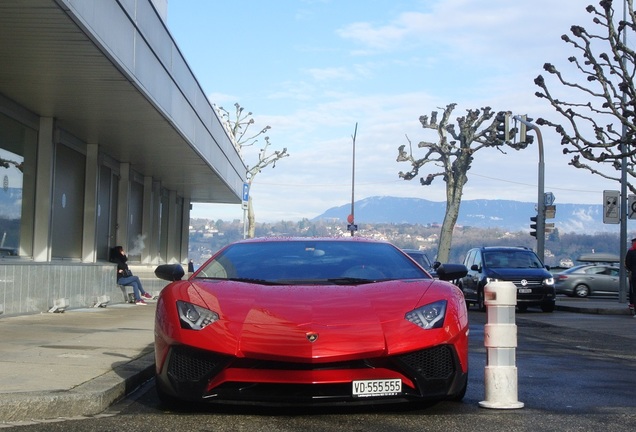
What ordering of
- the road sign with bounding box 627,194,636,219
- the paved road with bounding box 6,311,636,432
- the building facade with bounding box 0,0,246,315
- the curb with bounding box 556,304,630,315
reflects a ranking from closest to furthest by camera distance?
1. the paved road with bounding box 6,311,636,432
2. the building facade with bounding box 0,0,246,315
3. the curb with bounding box 556,304,630,315
4. the road sign with bounding box 627,194,636,219

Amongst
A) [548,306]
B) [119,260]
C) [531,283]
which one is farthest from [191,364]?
[548,306]

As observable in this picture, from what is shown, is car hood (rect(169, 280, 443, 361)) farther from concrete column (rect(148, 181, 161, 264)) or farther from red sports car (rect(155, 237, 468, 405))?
concrete column (rect(148, 181, 161, 264))

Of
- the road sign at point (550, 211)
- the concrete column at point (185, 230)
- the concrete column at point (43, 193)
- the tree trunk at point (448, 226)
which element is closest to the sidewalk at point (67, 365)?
the concrete column at point (43, 193)

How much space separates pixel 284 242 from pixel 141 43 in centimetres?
641

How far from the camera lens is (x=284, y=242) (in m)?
7.95

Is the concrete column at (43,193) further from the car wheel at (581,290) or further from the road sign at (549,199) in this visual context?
the car wheel at (581,290)

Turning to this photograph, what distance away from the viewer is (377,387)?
589 centimetres

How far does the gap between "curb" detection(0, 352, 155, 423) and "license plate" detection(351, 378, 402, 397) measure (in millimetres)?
1824

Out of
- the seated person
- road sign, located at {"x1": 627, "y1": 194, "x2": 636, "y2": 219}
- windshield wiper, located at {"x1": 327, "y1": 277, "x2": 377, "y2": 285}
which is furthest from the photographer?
road sign, located at {"x1": 627, "y1": 194, "x2": 636, "y2": 219}

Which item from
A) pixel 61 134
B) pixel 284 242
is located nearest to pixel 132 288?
pixel 61 134

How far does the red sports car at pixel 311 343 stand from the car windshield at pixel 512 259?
1816cm

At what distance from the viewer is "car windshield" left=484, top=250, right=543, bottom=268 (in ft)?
80.5

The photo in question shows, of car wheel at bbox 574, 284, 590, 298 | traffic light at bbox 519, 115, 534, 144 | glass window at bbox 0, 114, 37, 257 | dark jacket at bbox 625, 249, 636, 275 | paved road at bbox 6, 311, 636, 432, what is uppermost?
traffic light at bbox 519, 115, 534, 144

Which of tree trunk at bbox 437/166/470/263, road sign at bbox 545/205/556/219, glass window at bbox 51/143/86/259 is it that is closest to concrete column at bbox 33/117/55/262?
glass window at bbox 51/143/86/259
